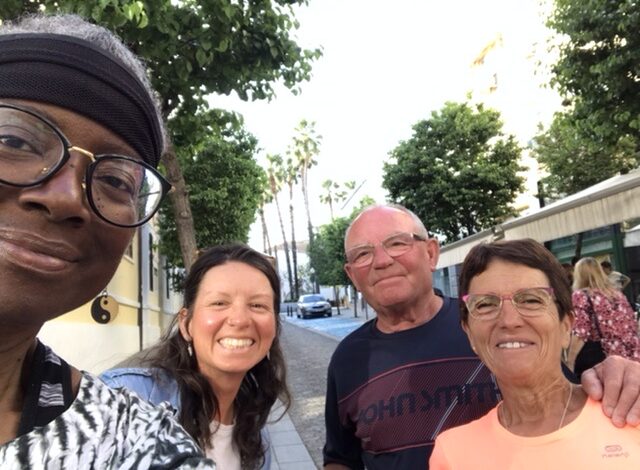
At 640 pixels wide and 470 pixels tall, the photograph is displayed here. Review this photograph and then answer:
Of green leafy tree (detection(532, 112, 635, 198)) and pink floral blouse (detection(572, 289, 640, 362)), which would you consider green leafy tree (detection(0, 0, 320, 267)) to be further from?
green leafy tree (detection(532, 112, 635, 198))

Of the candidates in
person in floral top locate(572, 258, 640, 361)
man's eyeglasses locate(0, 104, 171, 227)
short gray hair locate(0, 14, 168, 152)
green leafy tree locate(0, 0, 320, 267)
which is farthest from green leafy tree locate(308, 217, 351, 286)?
man's eyeglasses locate(0, 104, 171, 227)

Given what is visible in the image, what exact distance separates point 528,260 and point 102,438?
1.39 m

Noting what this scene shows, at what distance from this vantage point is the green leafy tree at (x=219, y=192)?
45.7 ft

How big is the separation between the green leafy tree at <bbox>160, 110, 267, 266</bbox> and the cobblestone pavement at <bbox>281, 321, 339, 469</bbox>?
4.01 metres

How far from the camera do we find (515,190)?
18.4m

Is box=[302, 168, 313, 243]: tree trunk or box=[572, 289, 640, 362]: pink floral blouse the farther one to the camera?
box=[302, 168, 313, 243]: tree trunk

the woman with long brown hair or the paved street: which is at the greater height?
the woman with long brown hair

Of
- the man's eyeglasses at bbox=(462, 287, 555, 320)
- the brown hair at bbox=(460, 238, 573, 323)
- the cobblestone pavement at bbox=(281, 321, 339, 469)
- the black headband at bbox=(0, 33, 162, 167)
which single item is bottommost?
the cobblestone pavement at bbox=(281, 321, 339, 469)

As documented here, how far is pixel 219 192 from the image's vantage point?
13875mm

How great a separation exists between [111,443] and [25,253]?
35 cm

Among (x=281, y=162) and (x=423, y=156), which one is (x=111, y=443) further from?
(x=281, y=162)

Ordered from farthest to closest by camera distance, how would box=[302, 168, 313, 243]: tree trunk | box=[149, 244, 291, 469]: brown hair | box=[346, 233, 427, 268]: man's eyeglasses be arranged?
box=[302, 168, 313, 243]: tree trunk
box=[346, 233, 427, 268]: man's eyeglasses
box=[149, 244, 291, 469]: brown hair

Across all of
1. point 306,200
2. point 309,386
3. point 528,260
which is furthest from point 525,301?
point 306,200

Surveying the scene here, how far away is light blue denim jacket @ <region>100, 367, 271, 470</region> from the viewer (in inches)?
79.0
